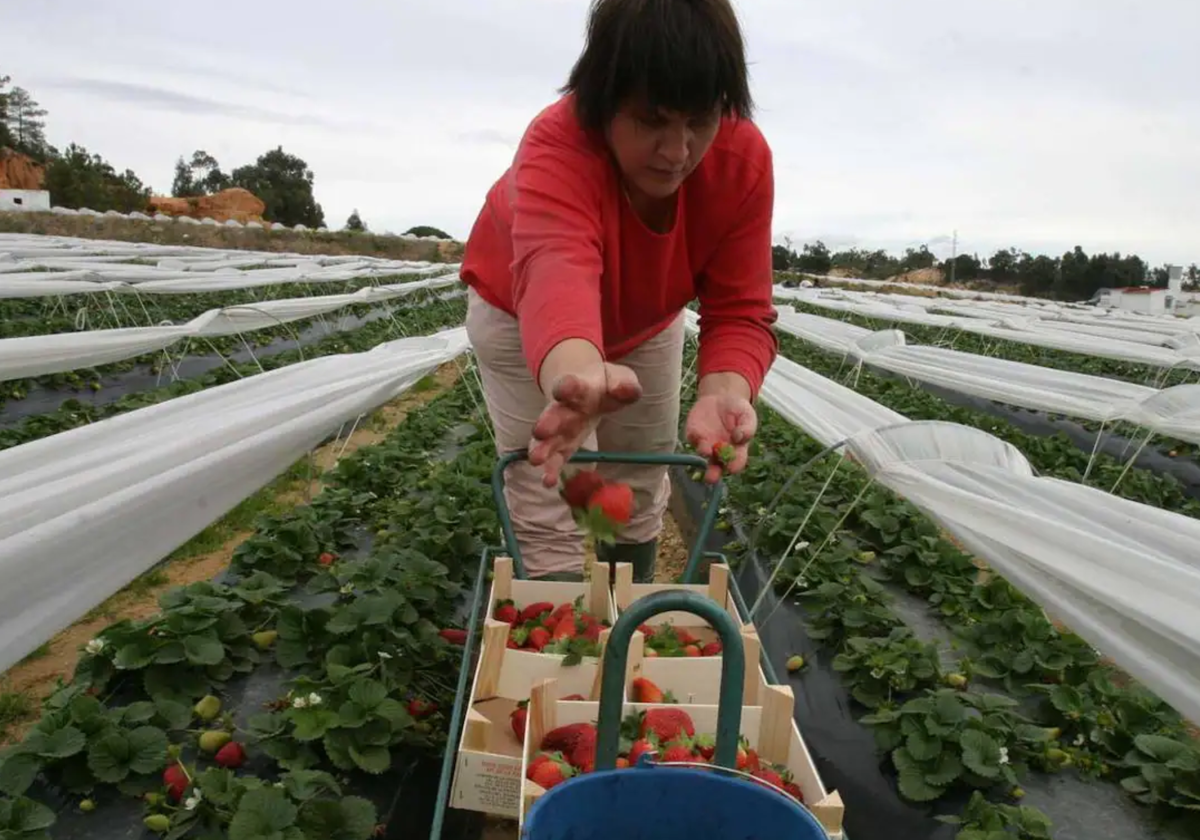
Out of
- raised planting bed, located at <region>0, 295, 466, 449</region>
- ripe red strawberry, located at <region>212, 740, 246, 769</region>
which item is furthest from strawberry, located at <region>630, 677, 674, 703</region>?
raised planting bed, located at <region>0, 295, 466, 449</region>

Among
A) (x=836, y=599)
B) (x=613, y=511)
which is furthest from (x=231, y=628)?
(x=836, y=599)

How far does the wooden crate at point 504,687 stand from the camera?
1.90 m

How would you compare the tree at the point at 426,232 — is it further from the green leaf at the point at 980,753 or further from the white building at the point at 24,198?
the green leaf at the point at 980,753

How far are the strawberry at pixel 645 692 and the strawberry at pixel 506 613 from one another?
1.49ft

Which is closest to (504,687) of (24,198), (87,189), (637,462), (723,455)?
(637,462)

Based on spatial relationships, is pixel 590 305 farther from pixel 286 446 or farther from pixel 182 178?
pixel 182 178

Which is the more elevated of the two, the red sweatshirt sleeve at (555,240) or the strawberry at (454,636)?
the red sweatshirt sleeve at (555,240)

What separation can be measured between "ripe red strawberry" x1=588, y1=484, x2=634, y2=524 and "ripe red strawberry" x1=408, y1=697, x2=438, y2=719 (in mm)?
1268

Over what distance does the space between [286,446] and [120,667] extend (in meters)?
0.81

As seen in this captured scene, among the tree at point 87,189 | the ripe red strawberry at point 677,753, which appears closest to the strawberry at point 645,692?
the ripe red strawberry at point 677,753

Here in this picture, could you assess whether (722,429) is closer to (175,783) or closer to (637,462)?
(637,462)

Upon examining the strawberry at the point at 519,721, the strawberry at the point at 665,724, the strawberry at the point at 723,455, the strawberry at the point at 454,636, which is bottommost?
the strawberry at the point at 454,636

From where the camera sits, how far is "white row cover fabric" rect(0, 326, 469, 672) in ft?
5.96

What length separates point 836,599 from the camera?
3562mm
